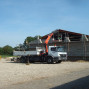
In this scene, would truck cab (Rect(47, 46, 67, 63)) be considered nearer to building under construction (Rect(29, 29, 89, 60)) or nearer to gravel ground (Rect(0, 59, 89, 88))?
gravel ground (Rect(0, 59, 89, 88))

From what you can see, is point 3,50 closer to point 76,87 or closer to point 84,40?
point 84,40

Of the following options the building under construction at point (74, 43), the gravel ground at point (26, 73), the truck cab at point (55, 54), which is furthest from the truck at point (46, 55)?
the gravel ground at point (26, 73)

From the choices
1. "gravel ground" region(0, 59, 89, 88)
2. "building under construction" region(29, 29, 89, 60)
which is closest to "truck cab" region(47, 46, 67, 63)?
"gravel ground" region(0, 59, 89, 88)

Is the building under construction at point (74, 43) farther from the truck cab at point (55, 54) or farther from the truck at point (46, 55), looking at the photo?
the truck cab at point (55, 54)

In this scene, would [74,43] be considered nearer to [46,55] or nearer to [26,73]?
[46,55]

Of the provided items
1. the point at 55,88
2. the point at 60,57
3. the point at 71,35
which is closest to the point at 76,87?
the point at 55,88

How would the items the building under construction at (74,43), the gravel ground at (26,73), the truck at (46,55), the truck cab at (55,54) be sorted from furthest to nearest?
the building under construction at (74,43) < the truck at (46,55) < the truck cab at (55,54) < the gravel ground at (26,73)

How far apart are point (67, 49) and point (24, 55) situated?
10328 millimetres

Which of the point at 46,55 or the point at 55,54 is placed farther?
the point at 46,55

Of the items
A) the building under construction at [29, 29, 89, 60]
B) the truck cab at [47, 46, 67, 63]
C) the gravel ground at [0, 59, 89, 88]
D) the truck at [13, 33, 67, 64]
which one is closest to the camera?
the gravel ground at [0, 59, 89, 88]

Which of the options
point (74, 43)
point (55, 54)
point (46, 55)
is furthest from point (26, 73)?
point (74, 43)

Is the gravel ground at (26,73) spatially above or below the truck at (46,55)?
below

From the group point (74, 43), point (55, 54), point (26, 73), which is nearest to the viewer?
point (26, 73)

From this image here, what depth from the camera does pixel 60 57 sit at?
28.5m
